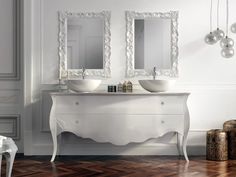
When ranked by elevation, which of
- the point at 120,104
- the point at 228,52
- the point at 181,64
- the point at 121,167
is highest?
the point at 228,52

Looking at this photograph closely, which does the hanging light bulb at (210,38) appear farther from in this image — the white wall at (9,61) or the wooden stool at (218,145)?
the white wall at (9,61)

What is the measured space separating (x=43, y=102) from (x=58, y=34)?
0.76 meters

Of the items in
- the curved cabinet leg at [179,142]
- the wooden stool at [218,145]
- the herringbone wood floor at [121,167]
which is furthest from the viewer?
the curved cabinet leg at [179,142]

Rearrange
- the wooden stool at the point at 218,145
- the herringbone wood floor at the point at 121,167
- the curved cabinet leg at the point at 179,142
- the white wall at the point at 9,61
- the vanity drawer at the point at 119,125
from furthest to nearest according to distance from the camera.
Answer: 1. the white wall at the point at 9,61
2. the curved cabinet leg at the point at 179,142
3. the wooden stool at the point at 218,145
4. the vanity drawer at the point at 119,125
5. the herringbone wood floor at the point at 121,167

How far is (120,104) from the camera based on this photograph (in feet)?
11.8

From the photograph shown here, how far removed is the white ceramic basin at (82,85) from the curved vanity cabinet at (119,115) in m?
0.07

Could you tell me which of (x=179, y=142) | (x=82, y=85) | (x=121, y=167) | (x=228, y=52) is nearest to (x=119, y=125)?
(x=121, y=167)

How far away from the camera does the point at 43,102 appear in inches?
158

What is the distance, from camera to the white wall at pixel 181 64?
4016mm

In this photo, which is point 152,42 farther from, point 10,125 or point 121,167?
point 10,125

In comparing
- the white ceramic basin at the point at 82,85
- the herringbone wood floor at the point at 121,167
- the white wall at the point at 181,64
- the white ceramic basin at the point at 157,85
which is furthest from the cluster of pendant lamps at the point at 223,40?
the white ceramic basin at the point at 82,85

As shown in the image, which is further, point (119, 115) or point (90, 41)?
point (90, 41)

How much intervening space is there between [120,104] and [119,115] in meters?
0.11

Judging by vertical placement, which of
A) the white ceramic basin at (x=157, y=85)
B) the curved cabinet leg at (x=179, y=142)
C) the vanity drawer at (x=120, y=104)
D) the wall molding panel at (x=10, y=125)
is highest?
the white ceramic basin at (x=157, y=85)
